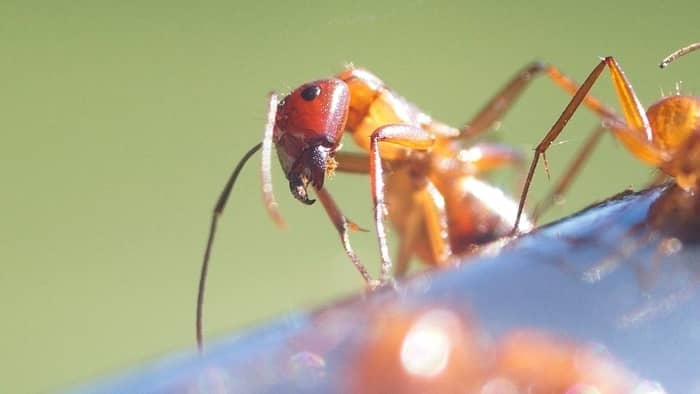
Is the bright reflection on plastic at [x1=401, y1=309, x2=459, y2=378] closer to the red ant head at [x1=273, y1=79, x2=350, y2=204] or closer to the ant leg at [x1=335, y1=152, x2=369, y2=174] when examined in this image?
the red ant head at [x1=273, y1=79, x2=350, y2=204]

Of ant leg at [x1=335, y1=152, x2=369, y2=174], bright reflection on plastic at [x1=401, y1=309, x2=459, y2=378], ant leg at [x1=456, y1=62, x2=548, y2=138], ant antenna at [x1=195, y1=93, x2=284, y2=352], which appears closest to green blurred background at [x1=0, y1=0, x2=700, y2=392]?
ant leg at [x1=456, y1=62, x2=548, y2=138]

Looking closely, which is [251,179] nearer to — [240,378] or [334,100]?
[334,100]

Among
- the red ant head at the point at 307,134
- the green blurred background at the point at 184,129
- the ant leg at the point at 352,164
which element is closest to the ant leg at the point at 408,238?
the ant leg at the point at 352,164

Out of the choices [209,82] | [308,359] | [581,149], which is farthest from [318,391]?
[209,82]

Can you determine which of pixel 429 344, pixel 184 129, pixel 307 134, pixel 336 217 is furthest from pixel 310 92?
pixel 184 129

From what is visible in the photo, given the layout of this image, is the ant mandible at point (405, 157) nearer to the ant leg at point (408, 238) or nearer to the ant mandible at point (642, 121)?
the ant leg at point (408, 238)

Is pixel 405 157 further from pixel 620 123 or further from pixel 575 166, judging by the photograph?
pixel 620 123
